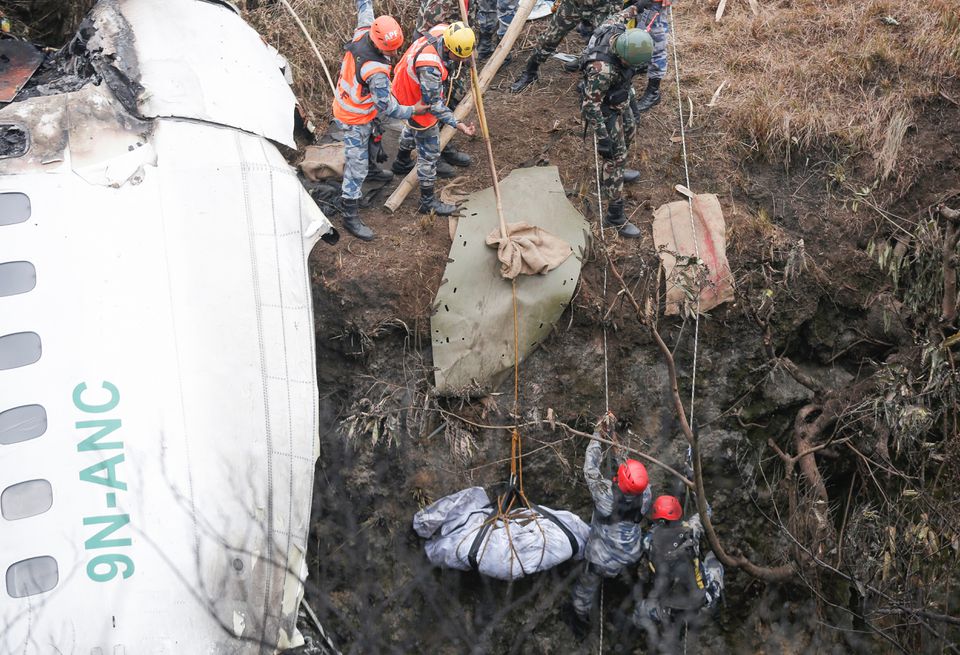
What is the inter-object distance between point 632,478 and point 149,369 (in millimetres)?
3602

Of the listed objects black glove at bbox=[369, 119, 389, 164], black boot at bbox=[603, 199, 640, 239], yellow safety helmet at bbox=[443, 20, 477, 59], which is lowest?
black boot at bbox=[603, 199, 640, 239]

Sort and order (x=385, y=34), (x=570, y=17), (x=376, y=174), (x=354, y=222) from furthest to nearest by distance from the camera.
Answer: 1. (x=570, y=17)
2. (x=376, y=174)
3. (x=354, y=222)
4. (x=385, y=34)

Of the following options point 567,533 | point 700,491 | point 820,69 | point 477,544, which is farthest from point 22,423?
point 820,69

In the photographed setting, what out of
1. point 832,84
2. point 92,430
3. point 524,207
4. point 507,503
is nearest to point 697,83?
point 832,84

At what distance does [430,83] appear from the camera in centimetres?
749

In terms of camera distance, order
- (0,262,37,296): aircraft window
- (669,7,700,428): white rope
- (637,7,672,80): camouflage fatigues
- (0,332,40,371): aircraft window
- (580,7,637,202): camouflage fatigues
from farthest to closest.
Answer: (637,7,672,80): camouflage fatigues → (669,7,700,428): white rope → (580,7,637,202): camouflage fatigues → (0,262,37,296): aircraft window → (0,332,40,371): aircraft window

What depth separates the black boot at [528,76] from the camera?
953cm

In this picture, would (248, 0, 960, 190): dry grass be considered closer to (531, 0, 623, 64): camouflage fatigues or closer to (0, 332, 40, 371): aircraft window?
(531, 0, 623, 64): camouflage fatigues

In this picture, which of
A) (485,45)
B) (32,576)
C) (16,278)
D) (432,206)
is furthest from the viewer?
(485,45)

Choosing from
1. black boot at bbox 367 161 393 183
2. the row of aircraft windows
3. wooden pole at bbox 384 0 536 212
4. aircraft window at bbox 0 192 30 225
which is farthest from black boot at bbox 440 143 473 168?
the row of aircraft windows

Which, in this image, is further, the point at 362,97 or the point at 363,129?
the point at 363,129

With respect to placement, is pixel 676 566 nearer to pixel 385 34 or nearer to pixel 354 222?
pixel 354 222

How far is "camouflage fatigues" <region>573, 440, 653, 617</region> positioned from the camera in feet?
23.6

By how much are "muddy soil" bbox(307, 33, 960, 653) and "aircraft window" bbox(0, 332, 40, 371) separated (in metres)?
2.54
